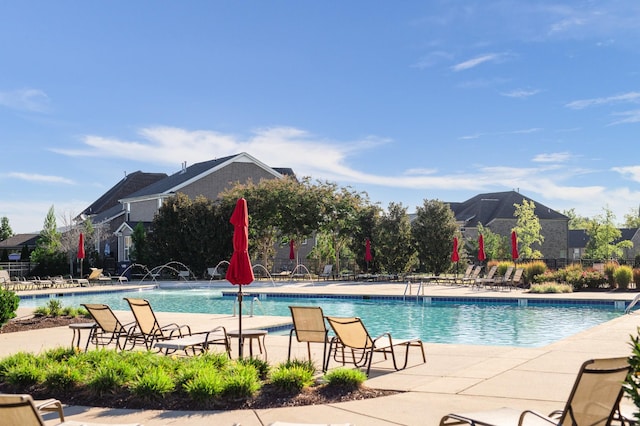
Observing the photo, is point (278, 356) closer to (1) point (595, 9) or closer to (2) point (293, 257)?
(1) point (595, 9)

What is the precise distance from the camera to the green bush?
673 cm

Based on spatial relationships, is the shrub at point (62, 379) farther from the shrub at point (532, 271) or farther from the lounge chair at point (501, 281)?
the shrub at point (532, 271)

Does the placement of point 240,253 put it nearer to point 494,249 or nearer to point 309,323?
point 309,323

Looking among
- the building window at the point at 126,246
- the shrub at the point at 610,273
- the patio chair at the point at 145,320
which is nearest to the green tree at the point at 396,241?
the shrub at the point at 610,273

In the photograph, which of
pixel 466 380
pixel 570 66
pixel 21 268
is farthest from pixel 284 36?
pixel 21 268

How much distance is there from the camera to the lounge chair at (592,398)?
409 cm

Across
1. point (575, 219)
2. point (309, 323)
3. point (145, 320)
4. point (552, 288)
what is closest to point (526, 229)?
point (552, 288)

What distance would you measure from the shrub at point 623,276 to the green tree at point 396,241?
501 inches

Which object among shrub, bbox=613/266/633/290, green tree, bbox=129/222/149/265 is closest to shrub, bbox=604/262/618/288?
shrub, bbox=613/266/633/290

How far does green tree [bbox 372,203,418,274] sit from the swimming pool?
11162 millimetres

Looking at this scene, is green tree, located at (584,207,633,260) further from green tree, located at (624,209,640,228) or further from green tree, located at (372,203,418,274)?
green tree, located at (624,209,640,228)

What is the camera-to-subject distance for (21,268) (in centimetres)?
4034

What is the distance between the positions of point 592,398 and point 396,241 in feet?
98.0

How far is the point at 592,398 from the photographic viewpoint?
4156 millimetres
